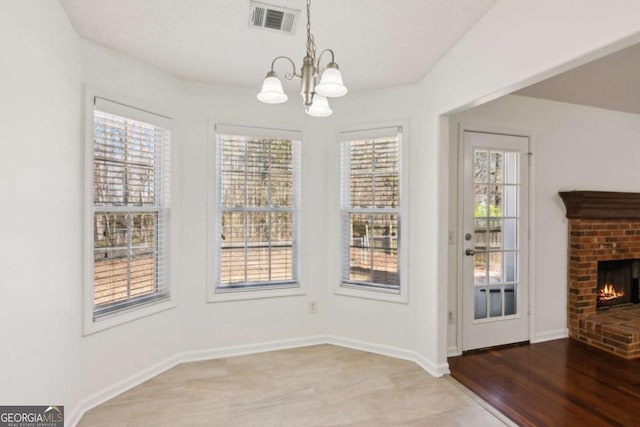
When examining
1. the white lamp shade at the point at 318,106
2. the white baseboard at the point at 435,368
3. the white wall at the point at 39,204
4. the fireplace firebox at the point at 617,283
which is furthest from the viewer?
the fireplace firebox at the point at 617,283

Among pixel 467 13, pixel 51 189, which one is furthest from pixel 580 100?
pixel 51 189

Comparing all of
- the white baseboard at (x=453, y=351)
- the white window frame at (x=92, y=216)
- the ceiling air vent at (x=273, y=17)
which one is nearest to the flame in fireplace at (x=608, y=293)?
the white baseboard at (x=453, y=351)

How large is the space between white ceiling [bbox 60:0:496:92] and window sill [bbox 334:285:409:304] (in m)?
1.97

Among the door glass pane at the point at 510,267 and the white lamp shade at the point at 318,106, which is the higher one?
the white lamp shade at the point at 318,106

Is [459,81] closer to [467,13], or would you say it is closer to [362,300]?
[467,13]

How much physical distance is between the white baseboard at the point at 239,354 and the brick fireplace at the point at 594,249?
1808mm

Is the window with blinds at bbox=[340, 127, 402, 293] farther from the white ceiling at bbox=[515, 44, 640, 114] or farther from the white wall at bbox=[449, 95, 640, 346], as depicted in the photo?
the white ceiling at bbox=[515, 44, 640, 114]

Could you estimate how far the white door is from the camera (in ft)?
10.7

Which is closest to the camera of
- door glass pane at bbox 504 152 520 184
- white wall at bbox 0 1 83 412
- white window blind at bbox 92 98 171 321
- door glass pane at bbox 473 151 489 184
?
white wall at bbox 0 1 83 412

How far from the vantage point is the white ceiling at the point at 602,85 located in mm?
2613

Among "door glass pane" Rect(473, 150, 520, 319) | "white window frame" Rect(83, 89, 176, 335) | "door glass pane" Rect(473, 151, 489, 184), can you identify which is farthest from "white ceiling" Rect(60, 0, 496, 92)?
"door glass pane" Rect(473, 150, 520, 319)

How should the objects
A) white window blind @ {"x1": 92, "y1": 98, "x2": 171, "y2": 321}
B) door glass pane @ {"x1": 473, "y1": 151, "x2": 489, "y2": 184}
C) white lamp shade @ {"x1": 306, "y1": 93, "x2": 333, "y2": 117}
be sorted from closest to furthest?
white lamp shade @ {"x1": 306, "y1": 93, "x2": 333, "y2": 117}, white window blind @ {"x1": 92, "y1": 98, "x2": 171, "y2": 321}, door glass pane @ {"x1": 473, "y1": 151, "x2": 489, "y2": 184}

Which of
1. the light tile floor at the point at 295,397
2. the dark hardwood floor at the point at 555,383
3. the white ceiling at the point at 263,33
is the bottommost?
the light tile floor at the point at 295,397

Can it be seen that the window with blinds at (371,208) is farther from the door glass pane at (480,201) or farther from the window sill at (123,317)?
the window sill at (123,317)
